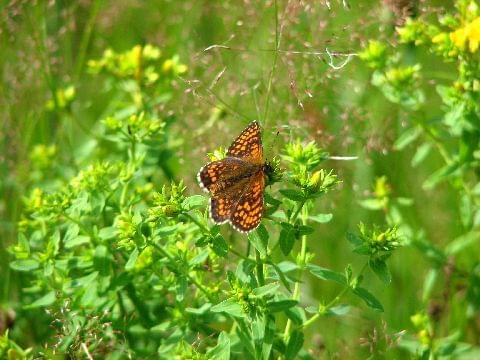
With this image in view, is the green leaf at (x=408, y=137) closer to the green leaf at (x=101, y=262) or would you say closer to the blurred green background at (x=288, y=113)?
the blurred green background at (x=288, y=113)

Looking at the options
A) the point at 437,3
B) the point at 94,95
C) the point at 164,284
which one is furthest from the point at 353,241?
the point at 94,95

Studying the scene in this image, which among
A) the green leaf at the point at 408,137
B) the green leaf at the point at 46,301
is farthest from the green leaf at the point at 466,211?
the green leaf at the point at 46,301

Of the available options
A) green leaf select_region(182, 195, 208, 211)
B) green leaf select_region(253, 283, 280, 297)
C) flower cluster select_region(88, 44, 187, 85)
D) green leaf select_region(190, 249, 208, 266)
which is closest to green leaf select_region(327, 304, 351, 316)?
green leaf select_region(253, 283, 280, 297)

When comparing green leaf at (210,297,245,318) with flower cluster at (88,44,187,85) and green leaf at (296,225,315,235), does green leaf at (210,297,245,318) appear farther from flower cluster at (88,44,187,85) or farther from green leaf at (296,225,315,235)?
flower cluster at (88,44,187,85)

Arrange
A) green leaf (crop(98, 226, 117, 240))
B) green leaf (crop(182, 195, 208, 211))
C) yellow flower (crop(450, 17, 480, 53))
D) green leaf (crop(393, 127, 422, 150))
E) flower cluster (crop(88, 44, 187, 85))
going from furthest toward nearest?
flower cluster (crop(88, 44, 187, 85)) → green leaf (crop(393, 127, 422, 150)) → yellow flower (crop(450, 17, 480, 53)) → green leaf (crop(98, 226, 117, 240)) → green leaf (crop(182, 195, 208, 211))

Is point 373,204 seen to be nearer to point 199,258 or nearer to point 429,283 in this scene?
point 429,283
